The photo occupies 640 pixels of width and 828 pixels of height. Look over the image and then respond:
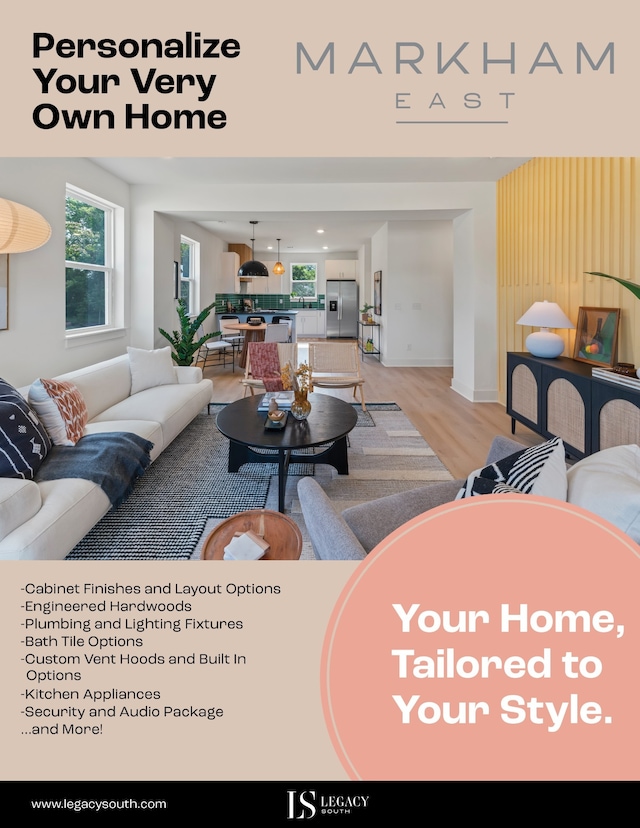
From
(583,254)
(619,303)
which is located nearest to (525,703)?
(619,303)

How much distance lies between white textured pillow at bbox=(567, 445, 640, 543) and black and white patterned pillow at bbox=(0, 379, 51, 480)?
2.17m

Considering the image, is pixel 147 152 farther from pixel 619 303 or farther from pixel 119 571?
pixel 619 303

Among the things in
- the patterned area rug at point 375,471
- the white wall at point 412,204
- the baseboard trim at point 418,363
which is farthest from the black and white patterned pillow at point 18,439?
the baseboard trim at point 418,363

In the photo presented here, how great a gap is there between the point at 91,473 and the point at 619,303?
3.52 m

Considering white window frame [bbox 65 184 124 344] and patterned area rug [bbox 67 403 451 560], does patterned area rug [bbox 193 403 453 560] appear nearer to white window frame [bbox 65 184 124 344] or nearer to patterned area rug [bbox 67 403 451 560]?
patterned area rug [bbox 67 403 451 560]

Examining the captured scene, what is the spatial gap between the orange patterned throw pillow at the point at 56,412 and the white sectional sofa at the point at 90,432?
0.16 metres

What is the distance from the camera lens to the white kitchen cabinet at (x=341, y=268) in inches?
526

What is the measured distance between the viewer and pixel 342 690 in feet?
2.41

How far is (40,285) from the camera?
387 centimetres

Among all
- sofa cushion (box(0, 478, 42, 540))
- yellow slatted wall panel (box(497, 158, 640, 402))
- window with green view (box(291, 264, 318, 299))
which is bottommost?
sofa cushion (box(0, 478, 42, 540))

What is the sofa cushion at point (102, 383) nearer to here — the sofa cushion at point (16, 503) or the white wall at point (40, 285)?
the white wall at point (40, 285)

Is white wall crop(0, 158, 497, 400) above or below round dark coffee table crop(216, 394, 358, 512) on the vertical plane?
above

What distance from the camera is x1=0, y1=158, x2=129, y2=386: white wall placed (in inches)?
139

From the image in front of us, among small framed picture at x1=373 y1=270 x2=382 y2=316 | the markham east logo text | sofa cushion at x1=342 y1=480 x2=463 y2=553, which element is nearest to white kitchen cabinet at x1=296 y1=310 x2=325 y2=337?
small framed picture at x1=373 y1=270 x2=382 y2=316
